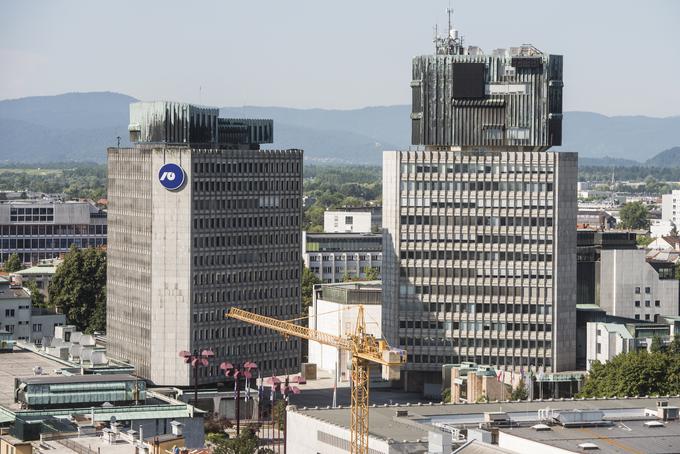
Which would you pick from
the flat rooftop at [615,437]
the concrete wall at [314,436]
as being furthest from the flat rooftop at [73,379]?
the flat rooftop at [615,437]

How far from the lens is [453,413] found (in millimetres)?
170875

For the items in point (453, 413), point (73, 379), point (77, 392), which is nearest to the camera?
point (453, 413)

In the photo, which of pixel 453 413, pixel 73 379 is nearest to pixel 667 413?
pixel 453 413

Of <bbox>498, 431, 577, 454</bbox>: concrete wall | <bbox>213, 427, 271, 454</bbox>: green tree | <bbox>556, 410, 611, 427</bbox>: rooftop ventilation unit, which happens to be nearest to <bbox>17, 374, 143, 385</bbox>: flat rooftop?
<bbox>213, 427, 271, 454</bbox>: green tree

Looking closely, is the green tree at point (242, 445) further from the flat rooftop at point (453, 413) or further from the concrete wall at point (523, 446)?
the concrete wall at point (523, 446)

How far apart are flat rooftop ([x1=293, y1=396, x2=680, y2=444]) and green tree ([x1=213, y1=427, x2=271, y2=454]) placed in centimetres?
792

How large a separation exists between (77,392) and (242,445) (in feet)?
54.7

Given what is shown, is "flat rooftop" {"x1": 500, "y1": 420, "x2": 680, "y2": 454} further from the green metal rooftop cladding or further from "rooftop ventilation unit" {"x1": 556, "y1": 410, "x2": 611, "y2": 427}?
the green metal rooftop cladding

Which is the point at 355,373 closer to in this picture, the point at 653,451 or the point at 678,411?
the point at 678,411

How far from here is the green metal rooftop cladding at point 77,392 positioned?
6796 inches

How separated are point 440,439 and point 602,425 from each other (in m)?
16.6

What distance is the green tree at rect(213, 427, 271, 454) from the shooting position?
176500mm

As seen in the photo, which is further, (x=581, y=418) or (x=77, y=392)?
(x=77, y=392)

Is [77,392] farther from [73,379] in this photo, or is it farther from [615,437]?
[615,437]
